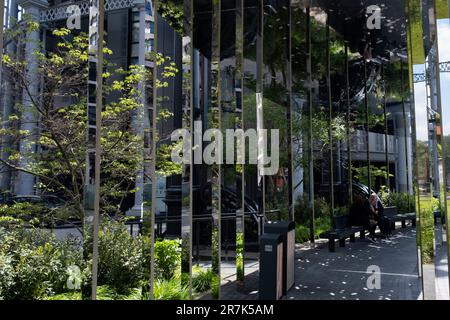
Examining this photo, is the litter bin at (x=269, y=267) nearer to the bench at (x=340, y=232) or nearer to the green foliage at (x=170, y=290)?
the green foliage at (x=170, y=290)

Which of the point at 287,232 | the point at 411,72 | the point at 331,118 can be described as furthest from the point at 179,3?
the point at 331,118

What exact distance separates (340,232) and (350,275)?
2.84 metres

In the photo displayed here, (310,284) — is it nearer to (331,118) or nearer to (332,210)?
(332,210)

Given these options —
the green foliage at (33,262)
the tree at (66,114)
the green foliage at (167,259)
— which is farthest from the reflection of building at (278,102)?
the green foliage at (33,262)

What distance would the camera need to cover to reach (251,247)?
853 cm

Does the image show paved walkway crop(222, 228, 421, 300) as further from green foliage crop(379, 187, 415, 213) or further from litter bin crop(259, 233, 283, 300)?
green foliage crop(379, 187, 415, 213)

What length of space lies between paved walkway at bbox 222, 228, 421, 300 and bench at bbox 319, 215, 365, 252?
0.23 metres

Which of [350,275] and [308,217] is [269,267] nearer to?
[350,275]

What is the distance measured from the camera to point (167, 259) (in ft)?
18.0

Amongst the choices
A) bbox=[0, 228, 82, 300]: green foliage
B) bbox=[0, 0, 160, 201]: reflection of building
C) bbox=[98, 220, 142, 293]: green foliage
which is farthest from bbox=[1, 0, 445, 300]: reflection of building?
bbox=[0, 228, 82, 300]: green foliage

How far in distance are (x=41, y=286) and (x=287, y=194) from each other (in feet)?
21.1

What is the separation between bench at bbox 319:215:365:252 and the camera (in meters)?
9.37

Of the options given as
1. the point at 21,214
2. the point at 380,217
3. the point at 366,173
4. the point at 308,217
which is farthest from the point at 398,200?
the point at 21,214

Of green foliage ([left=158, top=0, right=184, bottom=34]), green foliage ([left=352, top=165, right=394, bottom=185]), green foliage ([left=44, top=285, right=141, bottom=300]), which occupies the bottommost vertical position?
green foliage ([left=44, top=285, right=141, bottom=300])
